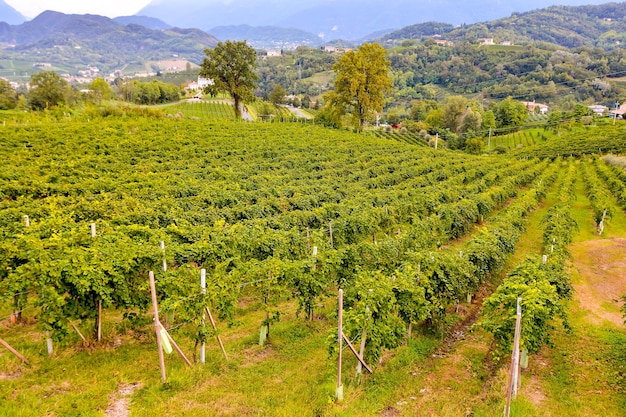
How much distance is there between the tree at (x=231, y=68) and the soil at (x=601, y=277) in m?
45.0

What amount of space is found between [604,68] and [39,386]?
755ft

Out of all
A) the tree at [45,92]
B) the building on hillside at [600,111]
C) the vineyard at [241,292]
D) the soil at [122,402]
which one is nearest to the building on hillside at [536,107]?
the building on hillside at [600,111]

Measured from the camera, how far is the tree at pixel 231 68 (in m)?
51.7

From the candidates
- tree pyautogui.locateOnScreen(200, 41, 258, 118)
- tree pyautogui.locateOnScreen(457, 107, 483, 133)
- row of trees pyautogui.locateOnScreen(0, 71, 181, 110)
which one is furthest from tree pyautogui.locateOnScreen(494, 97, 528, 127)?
row of trees pyautogui.locateOnScreen(0, 71, 181, 110)

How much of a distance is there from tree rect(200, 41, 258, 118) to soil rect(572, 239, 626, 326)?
4500 cm

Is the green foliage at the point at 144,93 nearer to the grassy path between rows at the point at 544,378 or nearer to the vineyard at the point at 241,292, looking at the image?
the vineyard at the point at 241,292

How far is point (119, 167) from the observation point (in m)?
26.6

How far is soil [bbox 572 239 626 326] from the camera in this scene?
14.4 m

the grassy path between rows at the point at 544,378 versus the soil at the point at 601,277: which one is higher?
the grassy path between rows at the point at 544,378

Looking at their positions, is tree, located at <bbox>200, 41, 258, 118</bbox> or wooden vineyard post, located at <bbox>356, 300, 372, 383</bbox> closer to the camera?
wooden vineyard post, located at <bbox>356, 300, 372, 383</bbox>

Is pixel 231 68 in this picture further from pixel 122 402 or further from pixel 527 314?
pixel 527 314

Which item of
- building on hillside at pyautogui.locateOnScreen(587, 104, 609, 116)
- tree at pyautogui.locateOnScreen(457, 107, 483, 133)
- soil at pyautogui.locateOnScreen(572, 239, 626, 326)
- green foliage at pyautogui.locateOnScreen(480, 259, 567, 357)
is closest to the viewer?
green foliage at pyautogui.locateOnScreen(480, 259, 567, 357)

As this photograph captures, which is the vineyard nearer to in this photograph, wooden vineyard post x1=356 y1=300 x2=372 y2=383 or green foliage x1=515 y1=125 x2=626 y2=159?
wooden vineyard post x1=356 y1=300 x2=372 y2=383

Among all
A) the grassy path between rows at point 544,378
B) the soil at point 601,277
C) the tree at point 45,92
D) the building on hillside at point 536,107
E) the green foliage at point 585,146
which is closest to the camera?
the grassy path between rows at point 544,378
